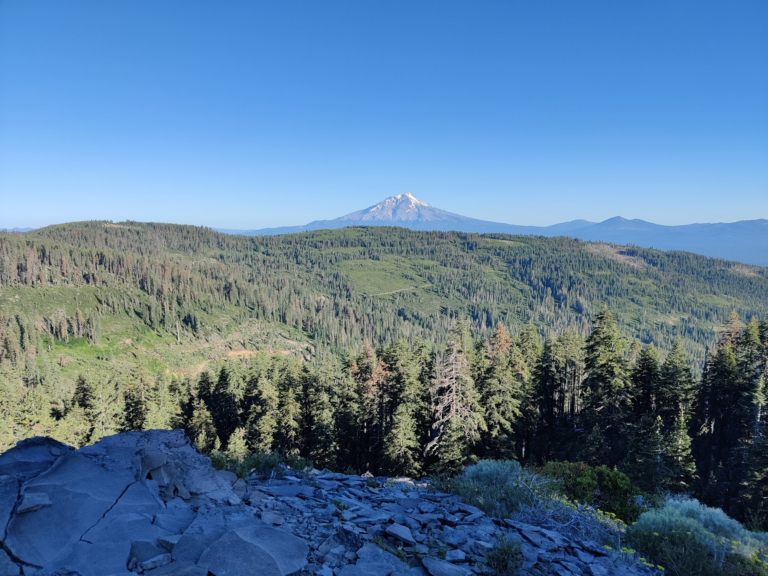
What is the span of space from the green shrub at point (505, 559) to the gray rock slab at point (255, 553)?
3185 mm

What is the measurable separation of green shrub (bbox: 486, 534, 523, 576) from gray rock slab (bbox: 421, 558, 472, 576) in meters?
0.56

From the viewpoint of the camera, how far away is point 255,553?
5496 millimetres

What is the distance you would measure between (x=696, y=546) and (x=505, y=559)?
4.44 meters

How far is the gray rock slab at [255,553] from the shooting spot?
5.20m

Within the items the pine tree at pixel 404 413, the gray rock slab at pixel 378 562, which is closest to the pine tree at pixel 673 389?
the pine tree at pixel 404 413

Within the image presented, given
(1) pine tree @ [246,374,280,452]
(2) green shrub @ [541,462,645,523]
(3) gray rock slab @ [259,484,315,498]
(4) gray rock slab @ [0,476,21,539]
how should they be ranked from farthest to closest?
(1) pine tree @ [246,374,280,452] < (2) green shrub @ [541,462,645,523] < (3) gray rock slab @ [259,484,315,498] < (4) gray rock slab @ [0,476,21,539]

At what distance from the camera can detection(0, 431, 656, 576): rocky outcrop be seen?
530cm

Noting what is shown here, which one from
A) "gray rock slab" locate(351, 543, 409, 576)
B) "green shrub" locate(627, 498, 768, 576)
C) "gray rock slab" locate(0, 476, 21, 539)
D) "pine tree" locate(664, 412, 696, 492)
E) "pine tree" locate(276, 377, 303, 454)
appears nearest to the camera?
"gray rock slab" locate(0, 476, 21, 539)

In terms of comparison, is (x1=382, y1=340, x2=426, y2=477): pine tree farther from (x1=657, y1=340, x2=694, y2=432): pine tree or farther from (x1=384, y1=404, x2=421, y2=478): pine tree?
(x1=657, y1=340, x2=694, y2=432): pine tree

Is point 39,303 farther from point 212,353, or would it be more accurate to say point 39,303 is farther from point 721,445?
point 721,445

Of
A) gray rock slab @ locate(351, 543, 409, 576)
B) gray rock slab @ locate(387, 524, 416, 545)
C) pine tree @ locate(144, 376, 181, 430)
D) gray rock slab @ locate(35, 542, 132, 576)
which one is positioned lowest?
pine tree @ locate(144, 376, 181, 430)

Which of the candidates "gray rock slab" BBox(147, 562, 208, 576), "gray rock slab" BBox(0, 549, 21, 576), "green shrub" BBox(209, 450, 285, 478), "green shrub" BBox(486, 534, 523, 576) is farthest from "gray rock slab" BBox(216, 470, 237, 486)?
"green shrub" BBox(486, 534, 523, 576)

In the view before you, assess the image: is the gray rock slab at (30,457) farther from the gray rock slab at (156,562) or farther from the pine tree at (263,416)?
the pine tree at (263,416)

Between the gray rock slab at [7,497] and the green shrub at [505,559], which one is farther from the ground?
the gray rock slab at [7,497]
